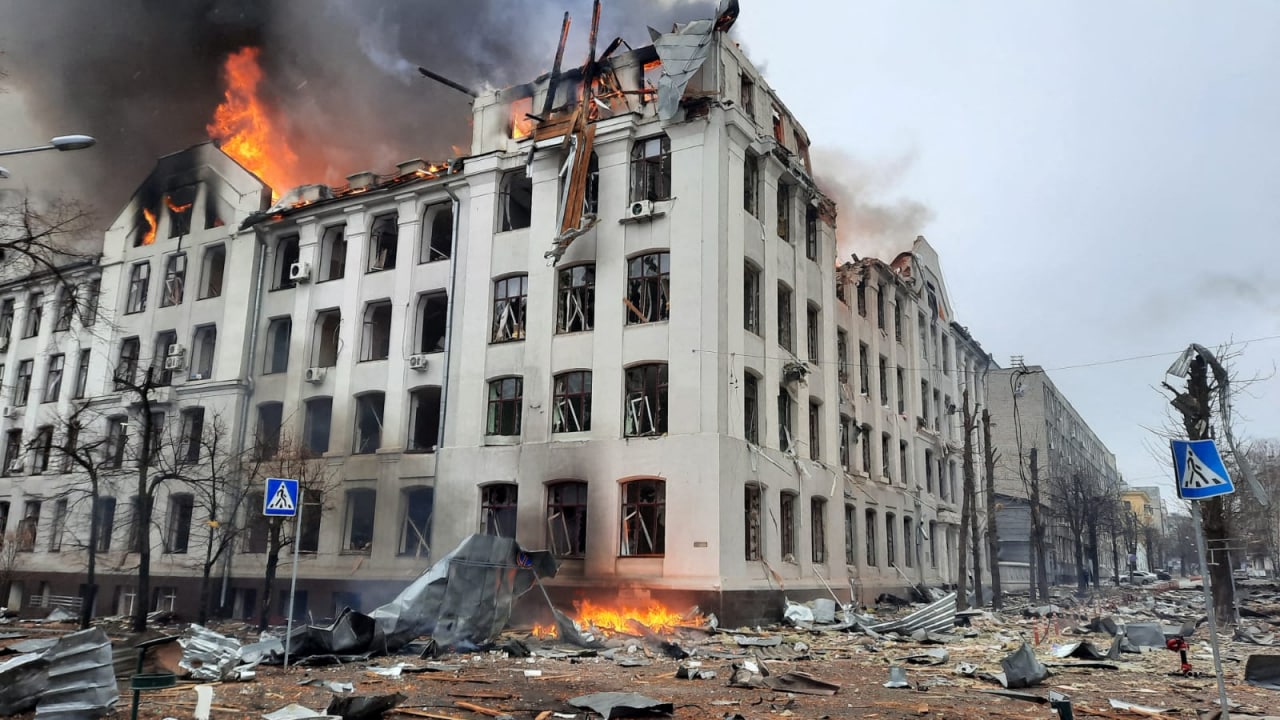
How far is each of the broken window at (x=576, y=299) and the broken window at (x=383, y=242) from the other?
757 centimetres

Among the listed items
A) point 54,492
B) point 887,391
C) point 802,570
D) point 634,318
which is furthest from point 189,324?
point 887,391

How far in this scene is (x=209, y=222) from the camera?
115 ft

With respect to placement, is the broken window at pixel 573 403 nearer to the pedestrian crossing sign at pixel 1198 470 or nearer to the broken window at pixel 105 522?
the pedestrian crossing sign at pixel 1198 470

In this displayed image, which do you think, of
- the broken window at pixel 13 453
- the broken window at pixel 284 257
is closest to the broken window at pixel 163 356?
the broken window at pixel 284 257

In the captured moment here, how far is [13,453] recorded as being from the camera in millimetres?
40406

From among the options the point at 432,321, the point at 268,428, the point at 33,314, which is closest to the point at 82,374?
the point at 33,314

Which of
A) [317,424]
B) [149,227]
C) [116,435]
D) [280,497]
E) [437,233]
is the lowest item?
[280,497]

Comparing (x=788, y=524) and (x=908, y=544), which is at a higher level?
(x=788, y=524)

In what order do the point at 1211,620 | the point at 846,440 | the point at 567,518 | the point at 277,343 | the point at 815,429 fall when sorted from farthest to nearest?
the point at 846,440, the point at 277,343, the point at 815,429, the point at 567,518, the point at 1211,620

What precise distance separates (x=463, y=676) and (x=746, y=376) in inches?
553

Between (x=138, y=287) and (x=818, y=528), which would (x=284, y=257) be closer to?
(x=138, y=287)

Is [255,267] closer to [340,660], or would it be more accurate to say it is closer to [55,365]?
[55,365]

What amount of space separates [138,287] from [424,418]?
16.0 metres

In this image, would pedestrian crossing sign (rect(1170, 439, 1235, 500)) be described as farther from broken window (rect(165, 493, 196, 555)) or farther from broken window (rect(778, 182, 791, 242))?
broken window (rect(165, 493, 196, 555))
